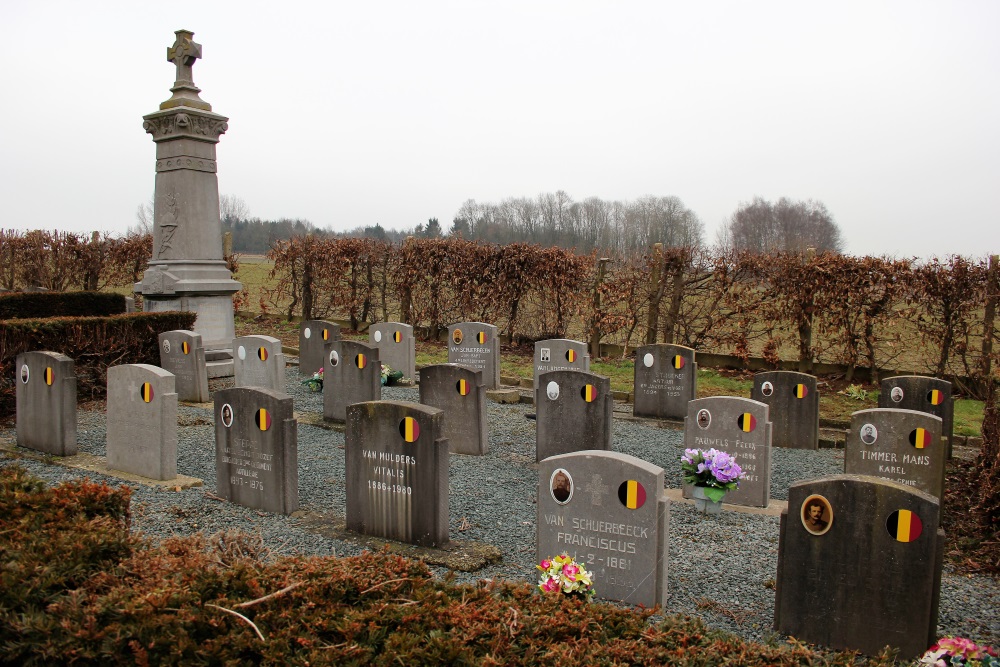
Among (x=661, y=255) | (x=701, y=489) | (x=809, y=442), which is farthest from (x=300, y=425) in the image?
(x=661, y=255)

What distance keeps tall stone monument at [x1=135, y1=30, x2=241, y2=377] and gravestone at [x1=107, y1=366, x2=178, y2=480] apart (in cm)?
521

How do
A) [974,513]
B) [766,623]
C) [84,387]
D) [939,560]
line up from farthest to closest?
[84,387]
[974,513]
[766,623]
[939,560]

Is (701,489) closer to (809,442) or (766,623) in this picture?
(766,623)

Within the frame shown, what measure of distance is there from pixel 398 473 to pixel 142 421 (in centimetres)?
286

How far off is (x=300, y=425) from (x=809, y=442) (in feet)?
21.2

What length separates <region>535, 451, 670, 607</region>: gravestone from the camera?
4543 millimetres

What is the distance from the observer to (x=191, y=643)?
2482 millimetres

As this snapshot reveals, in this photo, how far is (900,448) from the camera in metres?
6.61

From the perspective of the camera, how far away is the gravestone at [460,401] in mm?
8523

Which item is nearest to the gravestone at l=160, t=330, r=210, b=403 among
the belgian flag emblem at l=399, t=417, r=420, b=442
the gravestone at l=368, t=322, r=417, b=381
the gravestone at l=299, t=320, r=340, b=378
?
the gravestone at l=299, t=320, r=340, b=378

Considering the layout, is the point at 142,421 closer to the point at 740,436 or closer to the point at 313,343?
the point at 740,436

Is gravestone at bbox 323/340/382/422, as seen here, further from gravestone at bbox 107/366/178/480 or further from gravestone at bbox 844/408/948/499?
gravestone at bbox 844/408/948/499

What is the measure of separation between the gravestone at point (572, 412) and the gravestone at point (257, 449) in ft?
9.56

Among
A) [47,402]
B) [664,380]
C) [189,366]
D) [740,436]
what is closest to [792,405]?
[664,380]
